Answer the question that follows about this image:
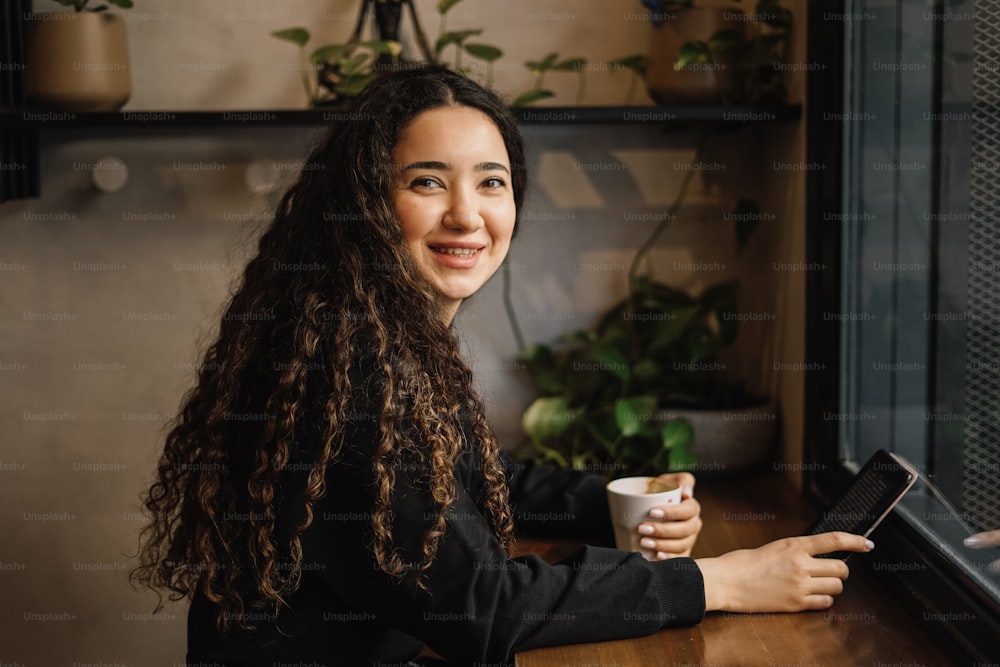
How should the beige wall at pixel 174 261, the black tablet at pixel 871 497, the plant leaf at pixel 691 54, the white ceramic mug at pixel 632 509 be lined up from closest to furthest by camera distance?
the black tablet at pixel 871 497
the white ceramic mug at pixel 632 509
the plant leaf at pixel 691 54
the beige wall at pixel 174 261

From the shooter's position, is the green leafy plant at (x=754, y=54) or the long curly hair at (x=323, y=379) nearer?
the long curly hair at (x=323, y=379)

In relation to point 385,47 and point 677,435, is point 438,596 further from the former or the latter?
point 385,47

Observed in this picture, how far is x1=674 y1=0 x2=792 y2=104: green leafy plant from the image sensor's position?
5.61ft

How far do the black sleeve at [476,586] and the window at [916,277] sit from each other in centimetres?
33

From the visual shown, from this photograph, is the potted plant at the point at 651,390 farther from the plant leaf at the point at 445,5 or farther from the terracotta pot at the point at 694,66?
the plant leaf at the point at 445,5

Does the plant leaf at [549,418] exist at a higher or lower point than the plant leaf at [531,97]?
lower

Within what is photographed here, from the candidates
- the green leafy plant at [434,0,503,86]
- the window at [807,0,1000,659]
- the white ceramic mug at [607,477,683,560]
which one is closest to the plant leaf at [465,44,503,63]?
the green leafy plant at [434,0,503,86]

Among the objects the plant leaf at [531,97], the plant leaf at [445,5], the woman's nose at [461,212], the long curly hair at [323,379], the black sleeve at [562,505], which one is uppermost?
the plant leaf at [445,5]

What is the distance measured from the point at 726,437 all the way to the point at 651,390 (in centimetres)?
20

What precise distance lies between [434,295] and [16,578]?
136 centimetres

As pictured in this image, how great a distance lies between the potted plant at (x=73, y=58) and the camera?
1.73m

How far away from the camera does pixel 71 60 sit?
68.2 inches

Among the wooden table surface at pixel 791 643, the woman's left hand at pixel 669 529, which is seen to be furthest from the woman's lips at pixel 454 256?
the wooden table surface at pixel 791 643

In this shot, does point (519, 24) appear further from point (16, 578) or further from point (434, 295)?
point (16, 578)
